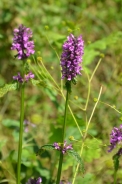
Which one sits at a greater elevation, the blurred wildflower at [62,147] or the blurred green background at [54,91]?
the blurred green background at [54,91]

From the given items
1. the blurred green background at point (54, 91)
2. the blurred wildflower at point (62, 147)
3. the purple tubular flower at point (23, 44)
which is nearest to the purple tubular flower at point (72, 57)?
the purple tubular flower at point (23, 44)

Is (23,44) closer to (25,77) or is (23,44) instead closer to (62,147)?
(25,77)

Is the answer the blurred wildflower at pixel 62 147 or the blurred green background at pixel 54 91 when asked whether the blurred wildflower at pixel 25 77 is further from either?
the blurred green background at pixel 54 91

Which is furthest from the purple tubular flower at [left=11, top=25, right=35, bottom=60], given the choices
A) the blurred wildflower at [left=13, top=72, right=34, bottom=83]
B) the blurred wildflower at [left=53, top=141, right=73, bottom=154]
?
the blurred wildflower at [left=53, top=141, right=73, bottom=154]

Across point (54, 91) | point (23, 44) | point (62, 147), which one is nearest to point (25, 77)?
point (23, 44)

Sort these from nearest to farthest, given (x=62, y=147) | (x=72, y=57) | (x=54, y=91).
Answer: (x=72, y=57) < (x=62, y=147) < (x=54, y=91)

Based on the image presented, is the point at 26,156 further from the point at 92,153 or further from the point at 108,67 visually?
the point at 108,67

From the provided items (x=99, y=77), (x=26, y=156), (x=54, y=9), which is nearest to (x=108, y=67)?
(x=99, y=77)
